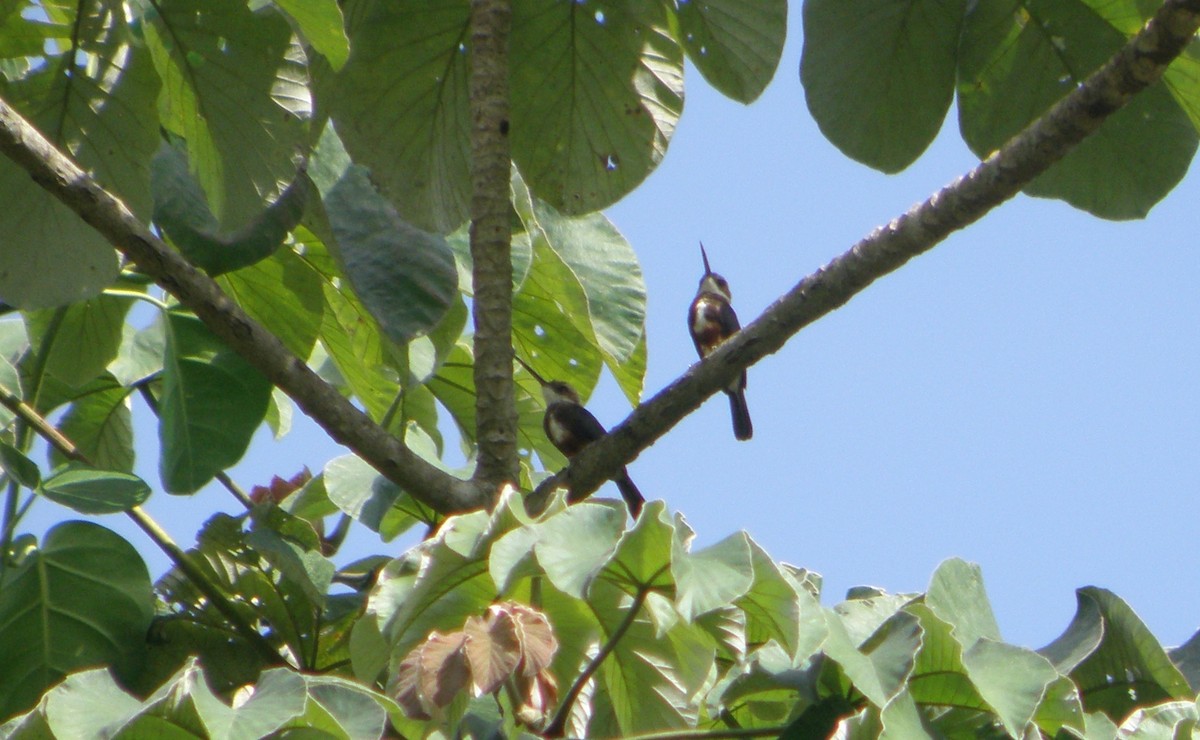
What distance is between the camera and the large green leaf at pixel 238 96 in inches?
86.0

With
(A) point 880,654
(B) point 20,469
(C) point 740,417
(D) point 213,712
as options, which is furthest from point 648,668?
(C) point 740,417

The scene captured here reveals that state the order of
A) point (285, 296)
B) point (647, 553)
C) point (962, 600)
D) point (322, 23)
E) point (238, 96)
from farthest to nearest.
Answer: point (285, 296) → point (238, 96) → point (322, 23) → point (962, 600) → point (647, 553)

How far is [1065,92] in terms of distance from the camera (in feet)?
7.85

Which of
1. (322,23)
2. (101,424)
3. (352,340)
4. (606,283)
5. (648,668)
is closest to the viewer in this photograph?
(648,668)

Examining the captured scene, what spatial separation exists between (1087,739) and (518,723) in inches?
25.0

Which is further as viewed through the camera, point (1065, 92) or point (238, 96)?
point (1065, 92)

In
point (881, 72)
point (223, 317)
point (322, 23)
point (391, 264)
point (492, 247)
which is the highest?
point (881, 72)

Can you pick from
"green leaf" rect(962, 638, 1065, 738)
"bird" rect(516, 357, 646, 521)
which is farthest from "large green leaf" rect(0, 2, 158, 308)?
"bird" rect(516, 357, 646, 521)

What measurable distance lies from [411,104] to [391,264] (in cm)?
36

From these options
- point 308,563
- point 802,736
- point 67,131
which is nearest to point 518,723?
point 802,736

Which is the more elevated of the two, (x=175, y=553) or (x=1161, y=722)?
(x=175, y=553)

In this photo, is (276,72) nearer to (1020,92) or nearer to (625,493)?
(1020,92)

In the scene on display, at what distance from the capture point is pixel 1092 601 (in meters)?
1.81

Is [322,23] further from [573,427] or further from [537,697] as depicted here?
[573,427]
